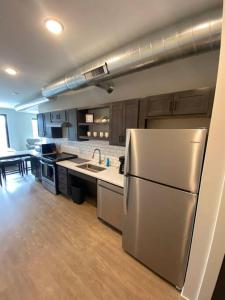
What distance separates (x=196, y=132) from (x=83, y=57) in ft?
6.22

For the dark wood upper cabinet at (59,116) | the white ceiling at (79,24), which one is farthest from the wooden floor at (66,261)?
the white ceiling at (79,24)

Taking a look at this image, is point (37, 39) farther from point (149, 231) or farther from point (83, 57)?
point (149, 231)

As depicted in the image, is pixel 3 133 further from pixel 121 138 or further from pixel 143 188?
pixel 143 188

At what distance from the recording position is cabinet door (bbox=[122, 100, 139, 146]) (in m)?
2.16

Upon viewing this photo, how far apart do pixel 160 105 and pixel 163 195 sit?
1.15 meters

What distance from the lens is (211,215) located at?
3.96ft

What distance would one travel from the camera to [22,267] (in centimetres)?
174

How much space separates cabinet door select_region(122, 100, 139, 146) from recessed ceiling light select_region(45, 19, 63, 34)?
1214 mm

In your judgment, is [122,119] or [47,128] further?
[47,128]

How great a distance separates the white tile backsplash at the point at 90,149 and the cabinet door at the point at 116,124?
383mm

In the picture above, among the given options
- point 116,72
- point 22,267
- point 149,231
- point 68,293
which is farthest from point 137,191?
point 22,267

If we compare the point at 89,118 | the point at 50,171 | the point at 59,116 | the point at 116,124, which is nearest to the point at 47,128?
the point at 59,116

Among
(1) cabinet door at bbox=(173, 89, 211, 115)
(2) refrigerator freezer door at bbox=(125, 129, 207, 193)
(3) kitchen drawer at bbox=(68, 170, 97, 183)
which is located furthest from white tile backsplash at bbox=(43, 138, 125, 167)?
(1) cabinet door at bbox=(173, 89, 211, 115)

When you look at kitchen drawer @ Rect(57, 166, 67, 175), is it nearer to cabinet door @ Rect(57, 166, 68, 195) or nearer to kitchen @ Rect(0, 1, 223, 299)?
cabinet door @ Rect(57, 166, 68, 195)
